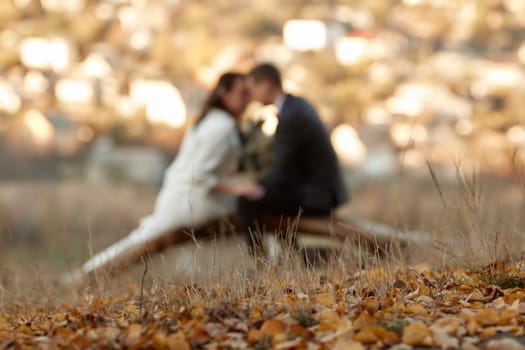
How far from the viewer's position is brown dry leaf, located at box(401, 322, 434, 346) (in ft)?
9.23

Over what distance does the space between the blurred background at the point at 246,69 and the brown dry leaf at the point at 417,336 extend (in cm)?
1499

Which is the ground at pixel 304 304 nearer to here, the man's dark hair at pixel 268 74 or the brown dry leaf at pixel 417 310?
the brown dry leaf at pixel 417 310

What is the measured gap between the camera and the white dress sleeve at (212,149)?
6617mm

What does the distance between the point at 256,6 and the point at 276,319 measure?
1314 inches

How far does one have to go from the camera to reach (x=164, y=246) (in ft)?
21.8

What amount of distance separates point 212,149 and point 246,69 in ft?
79.0

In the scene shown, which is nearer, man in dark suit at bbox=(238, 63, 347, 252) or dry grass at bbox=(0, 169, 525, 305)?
dry grass at bbox=(0, 169, 525, 305)

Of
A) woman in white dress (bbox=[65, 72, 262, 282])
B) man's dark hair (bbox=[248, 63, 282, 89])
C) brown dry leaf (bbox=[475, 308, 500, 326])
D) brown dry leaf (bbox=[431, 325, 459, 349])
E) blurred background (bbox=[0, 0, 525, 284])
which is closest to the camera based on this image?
brown dry leaf (bbox=[431, 325, 459, 349])

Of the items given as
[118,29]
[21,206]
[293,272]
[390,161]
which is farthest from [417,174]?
[118,29]

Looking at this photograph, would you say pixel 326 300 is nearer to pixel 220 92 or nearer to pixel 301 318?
pixel 301 318

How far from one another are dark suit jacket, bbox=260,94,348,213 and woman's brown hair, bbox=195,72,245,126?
0.64 meters

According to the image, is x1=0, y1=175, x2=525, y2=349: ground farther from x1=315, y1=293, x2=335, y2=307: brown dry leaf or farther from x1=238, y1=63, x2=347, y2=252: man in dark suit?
x1=238, y1=63, x2=347, y2=252: man in dark suit

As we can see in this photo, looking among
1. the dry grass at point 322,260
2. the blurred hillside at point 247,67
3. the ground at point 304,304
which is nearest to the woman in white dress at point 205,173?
the dry grass at point 322,260

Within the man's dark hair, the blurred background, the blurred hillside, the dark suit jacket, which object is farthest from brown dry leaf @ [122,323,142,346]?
the blurred hillside
